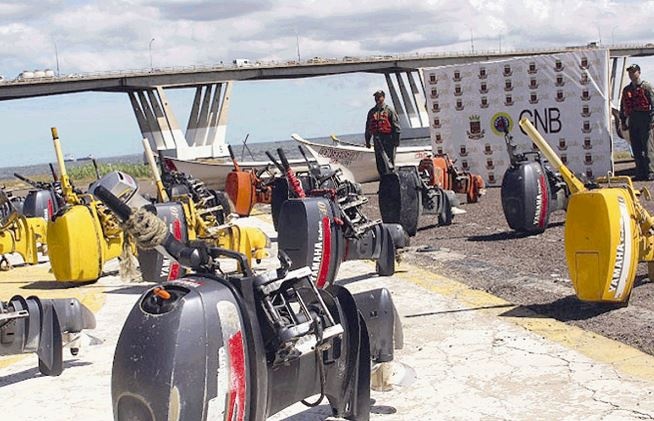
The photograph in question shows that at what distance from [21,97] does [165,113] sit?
11213mm

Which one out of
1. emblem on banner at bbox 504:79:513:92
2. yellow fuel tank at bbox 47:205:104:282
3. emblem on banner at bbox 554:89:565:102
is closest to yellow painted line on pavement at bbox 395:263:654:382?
yellow fuel tank at bbox 47:205:104:282

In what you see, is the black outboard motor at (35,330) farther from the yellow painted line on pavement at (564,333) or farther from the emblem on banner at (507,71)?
the emblem on banner at (507,71)

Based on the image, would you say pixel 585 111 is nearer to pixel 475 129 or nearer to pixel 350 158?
pixel 475 129

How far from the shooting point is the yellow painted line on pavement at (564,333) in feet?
19.5

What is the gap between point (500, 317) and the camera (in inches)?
296

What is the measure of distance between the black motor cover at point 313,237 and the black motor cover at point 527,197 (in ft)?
15.2

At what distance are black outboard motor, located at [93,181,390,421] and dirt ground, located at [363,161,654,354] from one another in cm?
284

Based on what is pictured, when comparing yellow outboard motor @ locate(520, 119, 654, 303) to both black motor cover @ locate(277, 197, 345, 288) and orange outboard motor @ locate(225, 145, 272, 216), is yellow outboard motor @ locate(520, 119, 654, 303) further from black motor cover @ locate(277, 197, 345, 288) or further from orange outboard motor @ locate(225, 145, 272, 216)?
orange outboard motor @ locate(225, 145, 272, 216)

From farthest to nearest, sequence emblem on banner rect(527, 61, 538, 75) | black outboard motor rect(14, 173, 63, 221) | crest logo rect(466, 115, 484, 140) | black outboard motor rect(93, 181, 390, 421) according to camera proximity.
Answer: crest logo rect(466, 115, 484, 140)
emblem on banner rect(527, 61, 538, 75)
black outboard motor rect(14, 173, 63, 221)
black outboard motor rect(93, 181, 390, 421)

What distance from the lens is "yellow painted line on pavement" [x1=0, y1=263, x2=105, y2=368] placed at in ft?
32.8

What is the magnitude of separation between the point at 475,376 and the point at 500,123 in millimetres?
14983

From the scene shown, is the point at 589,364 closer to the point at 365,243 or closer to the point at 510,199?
the point at 365,243

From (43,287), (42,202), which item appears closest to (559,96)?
(42,202)

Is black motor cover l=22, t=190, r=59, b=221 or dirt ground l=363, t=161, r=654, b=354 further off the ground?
black motor cover l=22, t=190, r=59, b=221
